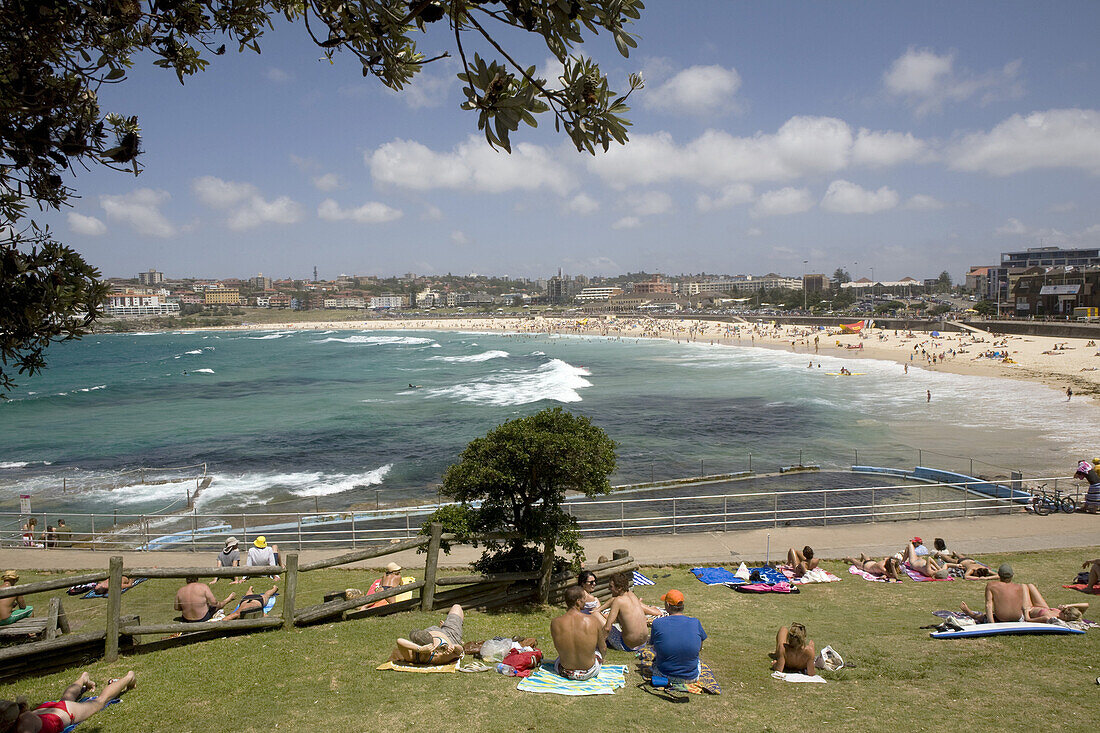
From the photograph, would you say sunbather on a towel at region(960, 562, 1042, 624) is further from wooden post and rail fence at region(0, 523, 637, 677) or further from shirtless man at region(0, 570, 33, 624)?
shirtless man at region(0, 570, 33, 624)

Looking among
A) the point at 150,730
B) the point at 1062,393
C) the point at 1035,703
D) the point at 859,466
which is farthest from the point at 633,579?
the point at 1062,393

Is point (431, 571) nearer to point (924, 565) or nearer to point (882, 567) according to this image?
point (882, 567)

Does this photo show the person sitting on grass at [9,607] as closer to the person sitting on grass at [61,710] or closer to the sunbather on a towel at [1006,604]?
the person sitting on grass at [61,710]

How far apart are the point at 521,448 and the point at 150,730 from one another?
188 inches

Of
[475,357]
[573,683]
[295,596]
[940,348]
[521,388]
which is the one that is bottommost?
[521,388]

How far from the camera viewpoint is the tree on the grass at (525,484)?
818cm

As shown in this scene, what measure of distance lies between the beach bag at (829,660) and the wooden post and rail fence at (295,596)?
3.21 meters

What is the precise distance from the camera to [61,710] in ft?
14.9

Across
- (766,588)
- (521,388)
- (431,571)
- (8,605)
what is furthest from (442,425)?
(431,571)

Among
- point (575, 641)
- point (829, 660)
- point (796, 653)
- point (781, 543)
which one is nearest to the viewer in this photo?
point (575, 641)

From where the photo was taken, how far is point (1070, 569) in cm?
953

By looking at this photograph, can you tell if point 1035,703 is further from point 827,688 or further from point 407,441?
point 407,441

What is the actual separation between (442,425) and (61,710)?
28.1m

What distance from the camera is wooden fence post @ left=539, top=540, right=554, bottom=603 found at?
26.9 feet
